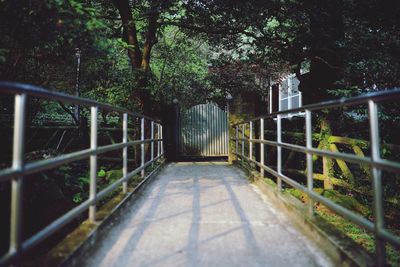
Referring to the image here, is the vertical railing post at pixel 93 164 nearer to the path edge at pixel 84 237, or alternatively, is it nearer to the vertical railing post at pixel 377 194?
the path edge at pixel 84 237

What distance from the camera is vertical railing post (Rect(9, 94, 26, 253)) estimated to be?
6.31 ft

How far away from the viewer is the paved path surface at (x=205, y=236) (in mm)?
2639

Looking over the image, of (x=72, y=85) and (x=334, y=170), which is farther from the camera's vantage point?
(x=72, y=85)

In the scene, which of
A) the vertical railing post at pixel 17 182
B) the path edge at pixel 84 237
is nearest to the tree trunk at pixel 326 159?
Answer: the path edge at pixel 84 237

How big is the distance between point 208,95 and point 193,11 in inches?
486

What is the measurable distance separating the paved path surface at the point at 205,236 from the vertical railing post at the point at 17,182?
736 mm

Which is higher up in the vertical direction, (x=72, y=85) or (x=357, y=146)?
(x=72, y=85)

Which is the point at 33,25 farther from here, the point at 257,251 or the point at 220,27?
the point at 220,27

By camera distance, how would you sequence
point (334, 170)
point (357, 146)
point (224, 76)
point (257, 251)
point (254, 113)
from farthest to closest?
point (224, 76)
point (254, 113)
point (334, 170)
point (357, 146)
point (257, 251)

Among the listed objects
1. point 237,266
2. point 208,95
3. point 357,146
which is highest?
point 208,95

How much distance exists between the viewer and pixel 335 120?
7.18 metres

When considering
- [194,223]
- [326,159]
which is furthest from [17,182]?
[326,159]

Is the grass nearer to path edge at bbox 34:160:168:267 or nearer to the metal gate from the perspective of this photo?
path edge at bbox 34:160:168:267

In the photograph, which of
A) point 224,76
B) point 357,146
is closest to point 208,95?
point 224,76
